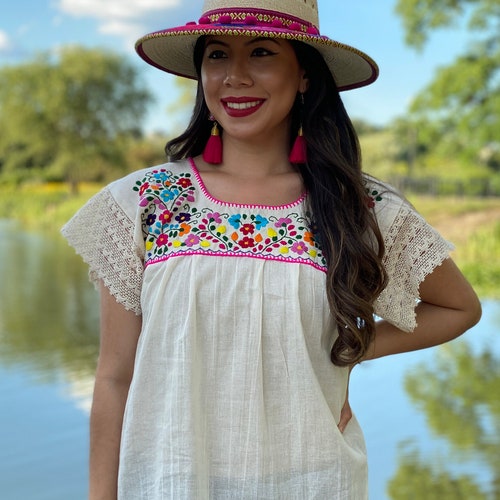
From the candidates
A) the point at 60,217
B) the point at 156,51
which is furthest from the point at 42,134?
the point at 156,51

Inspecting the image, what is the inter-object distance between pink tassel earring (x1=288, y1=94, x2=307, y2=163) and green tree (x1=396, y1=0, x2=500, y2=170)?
10091 mm

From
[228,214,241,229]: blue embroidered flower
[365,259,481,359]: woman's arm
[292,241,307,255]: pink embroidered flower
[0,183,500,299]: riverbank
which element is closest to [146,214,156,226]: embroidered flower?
[228,214,241,229]: blue embroidered flower

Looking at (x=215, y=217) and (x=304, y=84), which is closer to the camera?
(x=215, y=217)

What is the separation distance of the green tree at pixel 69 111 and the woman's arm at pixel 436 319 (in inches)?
888

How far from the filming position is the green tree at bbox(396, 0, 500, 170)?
11.3m

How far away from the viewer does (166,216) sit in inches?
55.9

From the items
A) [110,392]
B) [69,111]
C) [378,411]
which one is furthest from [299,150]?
[69,111]

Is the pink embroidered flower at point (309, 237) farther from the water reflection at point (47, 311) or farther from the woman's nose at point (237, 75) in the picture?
the water reflection at point (47, 311)

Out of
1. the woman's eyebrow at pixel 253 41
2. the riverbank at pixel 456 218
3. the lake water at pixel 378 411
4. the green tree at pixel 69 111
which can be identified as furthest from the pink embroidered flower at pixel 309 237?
the green tree at pixel 69 111

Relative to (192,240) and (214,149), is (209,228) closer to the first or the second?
(192,240)

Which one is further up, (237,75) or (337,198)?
(237,75)

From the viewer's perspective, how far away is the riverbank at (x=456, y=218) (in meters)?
9.51

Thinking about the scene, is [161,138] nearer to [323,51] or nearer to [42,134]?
[42,134]

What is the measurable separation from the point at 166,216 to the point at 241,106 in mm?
215
